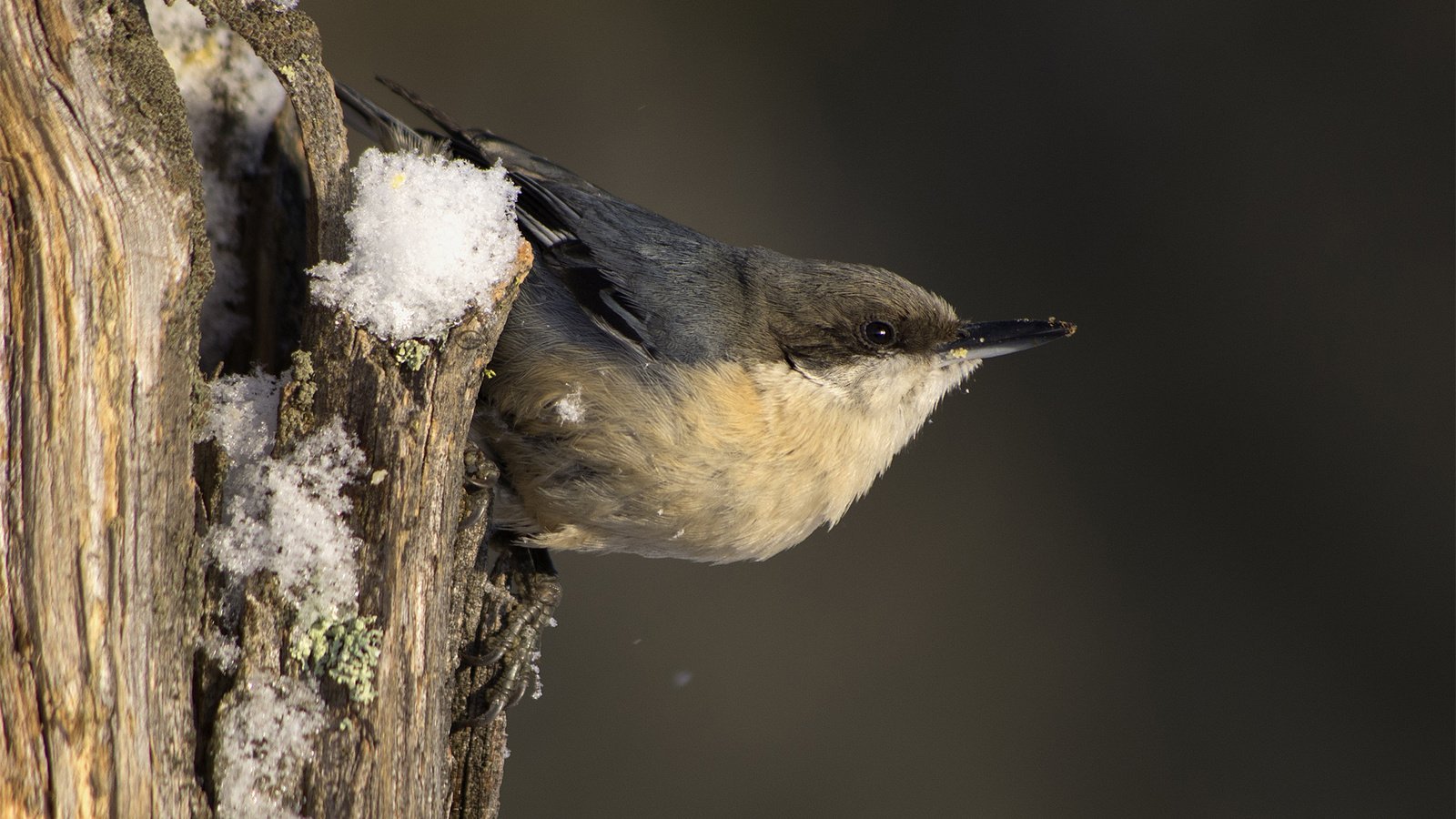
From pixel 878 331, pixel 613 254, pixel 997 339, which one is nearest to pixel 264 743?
pixel 613 254

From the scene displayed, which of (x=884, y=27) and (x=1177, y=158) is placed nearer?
(x=1177, y=158)

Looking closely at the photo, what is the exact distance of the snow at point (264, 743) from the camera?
129 centimetres

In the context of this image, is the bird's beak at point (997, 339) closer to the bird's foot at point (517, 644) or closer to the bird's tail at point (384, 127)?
the bird's foot at point (517, 644)

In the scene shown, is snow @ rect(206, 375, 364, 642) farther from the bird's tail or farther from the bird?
the bird's tail

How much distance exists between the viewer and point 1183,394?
→ 351cm

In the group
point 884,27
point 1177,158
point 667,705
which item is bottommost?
point 667,705

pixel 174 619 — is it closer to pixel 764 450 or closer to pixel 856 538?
pixel 764 450

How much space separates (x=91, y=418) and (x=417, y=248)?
44 centimetres

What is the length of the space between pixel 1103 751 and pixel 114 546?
3.15 m

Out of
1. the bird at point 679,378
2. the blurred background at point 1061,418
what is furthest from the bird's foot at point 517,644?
the blurred background at point 1061,418

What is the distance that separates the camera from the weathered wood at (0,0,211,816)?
3.73 ft

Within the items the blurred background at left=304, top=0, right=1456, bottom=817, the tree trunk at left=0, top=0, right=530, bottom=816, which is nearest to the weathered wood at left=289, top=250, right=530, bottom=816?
the tree trunk at left=0, top=0, right=530, bottom=816

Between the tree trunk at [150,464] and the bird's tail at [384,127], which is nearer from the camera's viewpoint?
the tree trunk at [150,464]

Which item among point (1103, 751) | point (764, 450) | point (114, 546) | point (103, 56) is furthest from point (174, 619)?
point (1103, 751)
